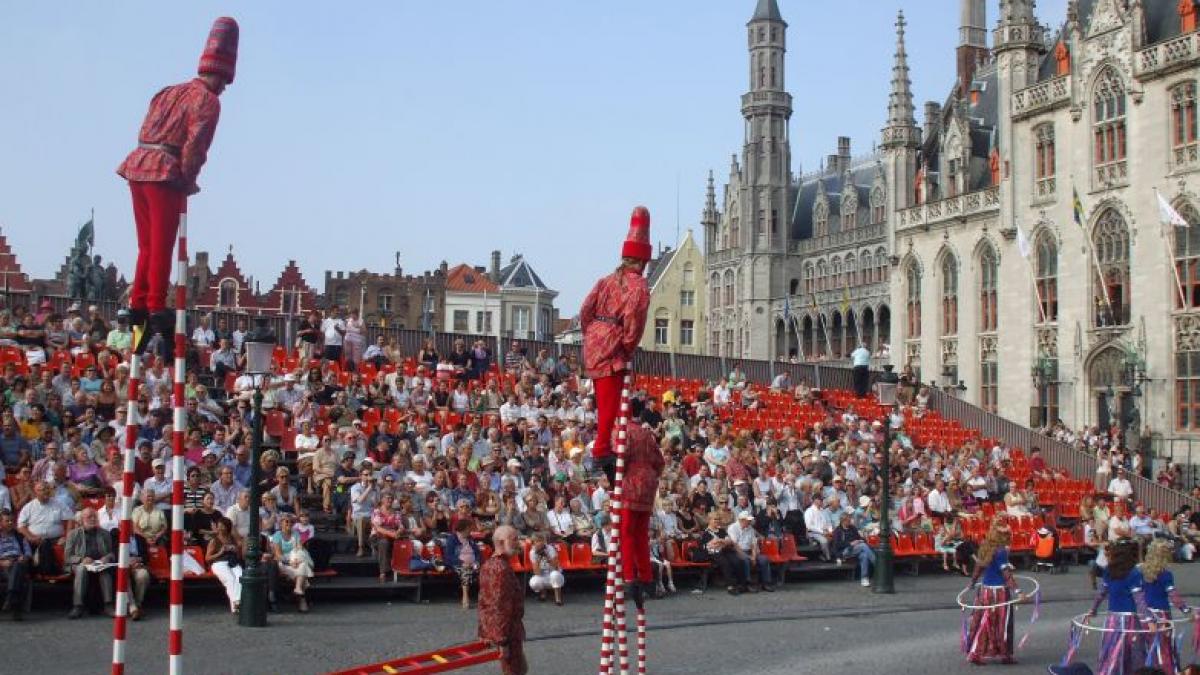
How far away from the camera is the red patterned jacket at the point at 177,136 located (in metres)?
8.49

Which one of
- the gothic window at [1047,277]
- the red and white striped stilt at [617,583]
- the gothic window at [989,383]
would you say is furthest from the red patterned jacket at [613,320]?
the gothic window at [989,383]

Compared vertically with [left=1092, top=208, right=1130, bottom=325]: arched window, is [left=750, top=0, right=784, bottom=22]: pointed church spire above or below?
above

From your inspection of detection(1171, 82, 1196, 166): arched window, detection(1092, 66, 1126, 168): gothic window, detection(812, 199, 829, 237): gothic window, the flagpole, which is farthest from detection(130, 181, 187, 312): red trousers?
detection(812, 199, 829, 237): gothic window

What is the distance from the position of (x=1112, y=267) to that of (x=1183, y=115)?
17.2ft

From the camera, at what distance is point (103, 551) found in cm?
1548

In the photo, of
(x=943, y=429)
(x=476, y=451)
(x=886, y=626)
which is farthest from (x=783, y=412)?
(x=886, y=626)

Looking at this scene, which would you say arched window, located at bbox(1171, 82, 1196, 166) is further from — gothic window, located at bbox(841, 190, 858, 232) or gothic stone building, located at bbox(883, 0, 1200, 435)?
gothic window, located at bbox(841, 190, 858, 232)

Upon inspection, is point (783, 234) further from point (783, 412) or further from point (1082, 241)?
point (783, 412)

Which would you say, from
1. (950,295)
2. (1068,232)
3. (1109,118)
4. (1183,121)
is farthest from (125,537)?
(950,295)

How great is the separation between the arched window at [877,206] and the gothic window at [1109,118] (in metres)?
23.3

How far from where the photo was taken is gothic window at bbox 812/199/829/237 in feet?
234

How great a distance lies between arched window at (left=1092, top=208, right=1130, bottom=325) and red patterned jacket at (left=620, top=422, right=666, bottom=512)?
35.5m

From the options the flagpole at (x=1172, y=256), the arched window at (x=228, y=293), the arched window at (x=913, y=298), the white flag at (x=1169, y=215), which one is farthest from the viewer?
the arched window at (x=228, y=293)

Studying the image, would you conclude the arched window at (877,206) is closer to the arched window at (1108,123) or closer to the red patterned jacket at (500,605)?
the arched window at (1108,123)
